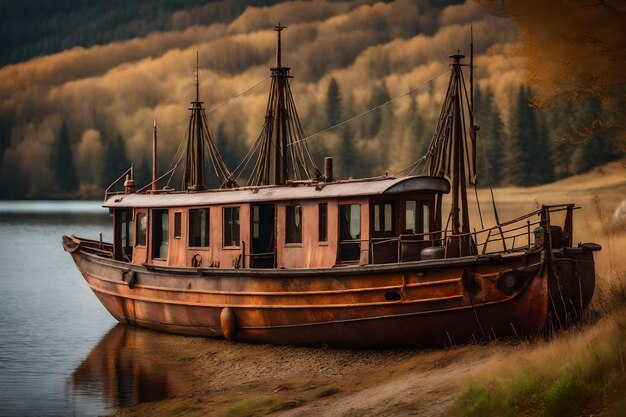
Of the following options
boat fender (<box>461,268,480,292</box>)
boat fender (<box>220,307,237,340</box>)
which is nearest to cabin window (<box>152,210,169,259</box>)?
boat fender (<box>220,307,237,340</box>)

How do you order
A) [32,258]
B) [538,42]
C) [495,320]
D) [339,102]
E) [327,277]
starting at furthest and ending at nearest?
1. [339,102]
2. [32,258]
3. [538,42]
4. [327,277]
5. [495,320]

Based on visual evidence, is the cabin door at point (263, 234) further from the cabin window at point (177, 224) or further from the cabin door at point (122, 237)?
the cabin door at point (122, 237)

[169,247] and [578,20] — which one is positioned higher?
[578,20]

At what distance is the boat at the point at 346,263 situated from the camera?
19.3 meters

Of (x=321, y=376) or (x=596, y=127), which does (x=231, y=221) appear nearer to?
(x=321, y=376)

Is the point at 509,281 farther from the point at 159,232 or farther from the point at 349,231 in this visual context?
the point at 159,232

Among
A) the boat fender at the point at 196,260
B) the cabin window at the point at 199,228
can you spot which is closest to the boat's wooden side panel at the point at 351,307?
the boat fender at the point at 196,260

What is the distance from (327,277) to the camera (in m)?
21.8

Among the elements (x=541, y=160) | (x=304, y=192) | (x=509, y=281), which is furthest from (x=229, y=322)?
(x=541, y=160)

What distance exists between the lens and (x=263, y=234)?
83.4 feet

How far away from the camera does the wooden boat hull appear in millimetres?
19375

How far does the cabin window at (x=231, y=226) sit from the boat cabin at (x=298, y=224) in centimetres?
3

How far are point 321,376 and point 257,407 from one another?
3165mm

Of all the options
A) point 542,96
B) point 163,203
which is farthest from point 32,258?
point 542,96
